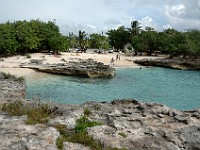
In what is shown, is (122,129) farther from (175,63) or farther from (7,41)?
(175,63)

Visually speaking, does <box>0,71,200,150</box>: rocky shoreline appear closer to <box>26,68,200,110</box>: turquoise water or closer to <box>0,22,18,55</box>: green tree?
→ <box>26,68,200,110</box>: turquoise water

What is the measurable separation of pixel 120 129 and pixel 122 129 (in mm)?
98

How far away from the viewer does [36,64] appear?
65.6 metres

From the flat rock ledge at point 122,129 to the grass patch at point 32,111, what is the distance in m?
0.40

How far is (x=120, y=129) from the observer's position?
52.0ft

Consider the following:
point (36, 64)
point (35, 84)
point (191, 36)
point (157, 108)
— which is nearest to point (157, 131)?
point (157, 108)

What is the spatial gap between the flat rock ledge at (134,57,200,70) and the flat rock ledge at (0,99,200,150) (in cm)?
6638

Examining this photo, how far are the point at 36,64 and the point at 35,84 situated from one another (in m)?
17.9

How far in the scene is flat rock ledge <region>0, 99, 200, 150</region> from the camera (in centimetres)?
1422

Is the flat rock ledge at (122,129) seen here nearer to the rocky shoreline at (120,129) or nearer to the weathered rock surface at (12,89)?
the rocky shoreline at (120,129)

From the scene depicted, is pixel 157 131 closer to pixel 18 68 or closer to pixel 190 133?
pixel 190 133

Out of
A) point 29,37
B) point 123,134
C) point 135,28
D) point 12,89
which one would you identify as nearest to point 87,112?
point 123,134

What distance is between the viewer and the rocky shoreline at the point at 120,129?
46.7ft

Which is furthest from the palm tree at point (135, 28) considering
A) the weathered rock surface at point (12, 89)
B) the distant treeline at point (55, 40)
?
the weathered rock surface at point (12, 89)
